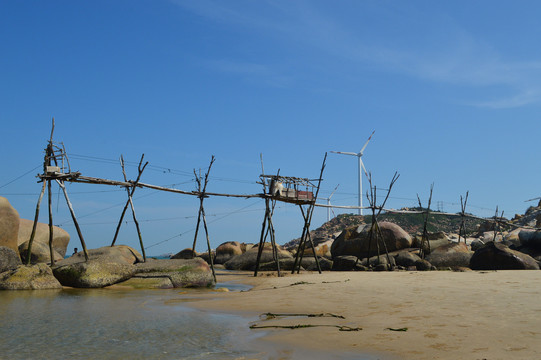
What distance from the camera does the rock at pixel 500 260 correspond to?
2158 cm

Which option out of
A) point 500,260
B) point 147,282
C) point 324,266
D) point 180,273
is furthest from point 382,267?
point 147,282

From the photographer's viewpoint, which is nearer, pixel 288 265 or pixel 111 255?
pixel 111 255

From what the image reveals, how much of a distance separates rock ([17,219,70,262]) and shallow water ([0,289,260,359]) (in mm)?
18112

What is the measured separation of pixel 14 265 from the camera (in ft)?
60.5

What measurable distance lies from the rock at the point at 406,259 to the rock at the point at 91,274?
53.9ft

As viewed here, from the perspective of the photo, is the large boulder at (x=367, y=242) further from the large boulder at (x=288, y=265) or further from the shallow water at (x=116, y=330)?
the shallow water at (x=116, y=330)

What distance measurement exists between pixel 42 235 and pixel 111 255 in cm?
1324

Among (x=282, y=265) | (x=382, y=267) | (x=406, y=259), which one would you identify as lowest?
(x=282, y=265)

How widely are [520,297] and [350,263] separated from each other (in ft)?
56.0

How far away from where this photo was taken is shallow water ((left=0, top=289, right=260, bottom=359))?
7199 millimetres

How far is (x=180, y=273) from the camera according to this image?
62.6 ft

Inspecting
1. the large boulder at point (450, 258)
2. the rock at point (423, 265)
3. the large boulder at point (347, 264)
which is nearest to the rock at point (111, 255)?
the large boulder at point (347, 264)

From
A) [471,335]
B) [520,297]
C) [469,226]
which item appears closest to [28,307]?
[471,335]

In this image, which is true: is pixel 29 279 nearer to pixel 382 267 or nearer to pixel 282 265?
pixel 282 265
